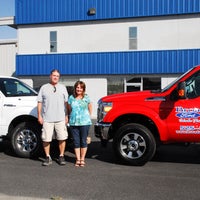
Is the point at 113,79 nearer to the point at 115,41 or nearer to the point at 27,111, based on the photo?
the point at 115,41

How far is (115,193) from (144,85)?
1652 cm

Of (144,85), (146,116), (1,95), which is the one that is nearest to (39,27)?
(144,85)

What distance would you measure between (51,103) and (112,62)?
587 inches

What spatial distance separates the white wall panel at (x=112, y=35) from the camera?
2072 centimetres

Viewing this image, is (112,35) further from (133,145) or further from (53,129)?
(133,145)

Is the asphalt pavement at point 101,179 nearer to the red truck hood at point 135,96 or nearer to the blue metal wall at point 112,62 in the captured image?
the red truck hood at point 135,96

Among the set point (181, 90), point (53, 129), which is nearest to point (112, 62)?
point (53, 129)

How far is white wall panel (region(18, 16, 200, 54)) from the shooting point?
816 inches

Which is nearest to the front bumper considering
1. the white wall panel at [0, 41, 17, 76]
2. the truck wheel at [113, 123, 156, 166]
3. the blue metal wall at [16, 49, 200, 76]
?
the truck wheel at [113, 123, 156, 166]

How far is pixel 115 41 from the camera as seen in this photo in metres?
21.9

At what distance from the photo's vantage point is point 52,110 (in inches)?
283

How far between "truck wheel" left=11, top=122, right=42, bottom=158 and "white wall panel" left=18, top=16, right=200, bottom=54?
1445 cm

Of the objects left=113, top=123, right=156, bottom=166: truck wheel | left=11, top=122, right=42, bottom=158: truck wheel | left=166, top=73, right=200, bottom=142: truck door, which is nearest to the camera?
left=166, top=73, right=200, bottom=142: truck door

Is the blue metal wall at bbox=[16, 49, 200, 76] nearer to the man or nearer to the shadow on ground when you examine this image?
the shadow on ground
